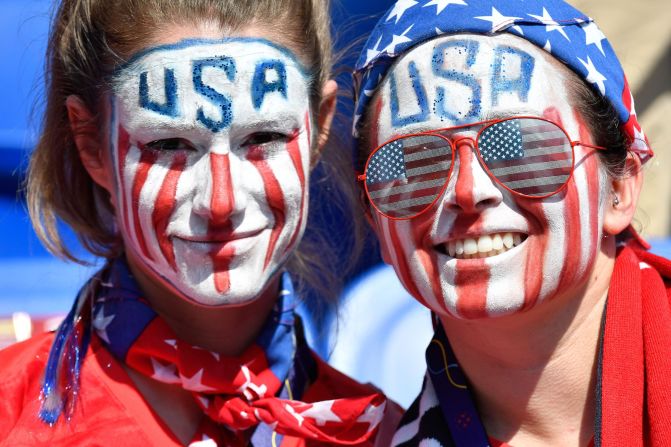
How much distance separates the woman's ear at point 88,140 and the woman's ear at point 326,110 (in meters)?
0.54

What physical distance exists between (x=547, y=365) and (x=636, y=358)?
19 cm

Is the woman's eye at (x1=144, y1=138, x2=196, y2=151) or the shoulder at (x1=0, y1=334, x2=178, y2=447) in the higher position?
the woman's eye at (x1=144, y1=138, x2=196, y2=151)

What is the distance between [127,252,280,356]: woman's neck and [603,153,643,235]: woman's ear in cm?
82

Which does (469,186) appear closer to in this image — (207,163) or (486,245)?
(486,245)

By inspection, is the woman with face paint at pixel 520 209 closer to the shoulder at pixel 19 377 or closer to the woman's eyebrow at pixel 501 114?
the woman's eyebrow at pixel 501 114

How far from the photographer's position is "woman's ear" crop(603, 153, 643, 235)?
78.3 inches

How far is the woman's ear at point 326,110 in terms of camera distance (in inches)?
92.8

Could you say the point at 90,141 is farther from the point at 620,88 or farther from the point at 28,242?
the point at 28,242

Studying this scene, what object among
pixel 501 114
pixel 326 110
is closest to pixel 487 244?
pixel 501 114

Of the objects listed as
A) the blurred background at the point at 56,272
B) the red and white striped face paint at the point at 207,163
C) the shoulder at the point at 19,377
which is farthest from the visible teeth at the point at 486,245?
the shoulder at the point at 19,377

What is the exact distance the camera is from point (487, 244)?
1871mm

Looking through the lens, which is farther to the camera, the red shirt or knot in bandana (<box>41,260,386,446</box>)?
knot in bandana (<box>41,260,386,446</box>)

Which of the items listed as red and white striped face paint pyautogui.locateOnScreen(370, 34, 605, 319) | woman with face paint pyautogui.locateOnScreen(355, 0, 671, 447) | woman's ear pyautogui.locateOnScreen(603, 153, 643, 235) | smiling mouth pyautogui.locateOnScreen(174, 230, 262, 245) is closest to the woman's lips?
smiling mouth pyautogui.locateOnScreen(174, 230, 262, 245)

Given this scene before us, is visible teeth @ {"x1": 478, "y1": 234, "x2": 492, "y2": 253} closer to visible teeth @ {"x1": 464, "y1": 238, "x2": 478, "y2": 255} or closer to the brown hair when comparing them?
visible teeth @ {"x1": 464, "y1": 238, "x2": 478, "y2": 255}
